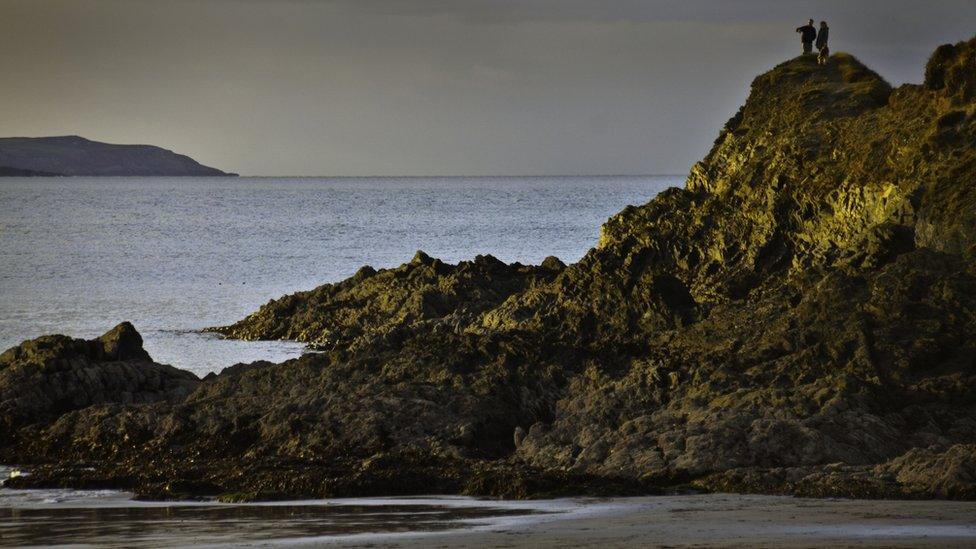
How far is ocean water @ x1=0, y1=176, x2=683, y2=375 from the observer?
41125 mm

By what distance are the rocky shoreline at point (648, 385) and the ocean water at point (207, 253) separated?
908 centimetres

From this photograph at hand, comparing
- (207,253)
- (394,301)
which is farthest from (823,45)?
(207,253)

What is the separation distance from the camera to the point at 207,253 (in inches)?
3108

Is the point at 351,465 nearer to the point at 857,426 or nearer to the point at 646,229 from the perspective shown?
the point at 857,426

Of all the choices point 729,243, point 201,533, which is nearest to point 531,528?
point 201,533

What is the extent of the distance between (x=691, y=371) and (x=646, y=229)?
34.9 feet

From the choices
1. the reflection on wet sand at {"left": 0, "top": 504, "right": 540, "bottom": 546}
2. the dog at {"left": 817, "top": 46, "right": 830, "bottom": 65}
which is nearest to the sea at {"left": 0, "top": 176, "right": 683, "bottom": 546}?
the reflection on wet sand at {"left": 0, "top": 504, "right": 540, "bottom": 546}

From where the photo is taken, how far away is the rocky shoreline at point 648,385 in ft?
56.3

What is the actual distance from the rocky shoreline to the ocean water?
9.08 m

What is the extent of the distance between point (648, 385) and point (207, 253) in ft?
203

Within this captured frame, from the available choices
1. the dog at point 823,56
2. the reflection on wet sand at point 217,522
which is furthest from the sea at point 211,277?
the dog at point 823,56

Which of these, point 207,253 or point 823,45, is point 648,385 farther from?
point 207,253

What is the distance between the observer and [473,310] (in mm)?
32531

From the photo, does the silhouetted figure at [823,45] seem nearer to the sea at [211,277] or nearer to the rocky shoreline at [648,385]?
the rocky shoreline at [648,385]
